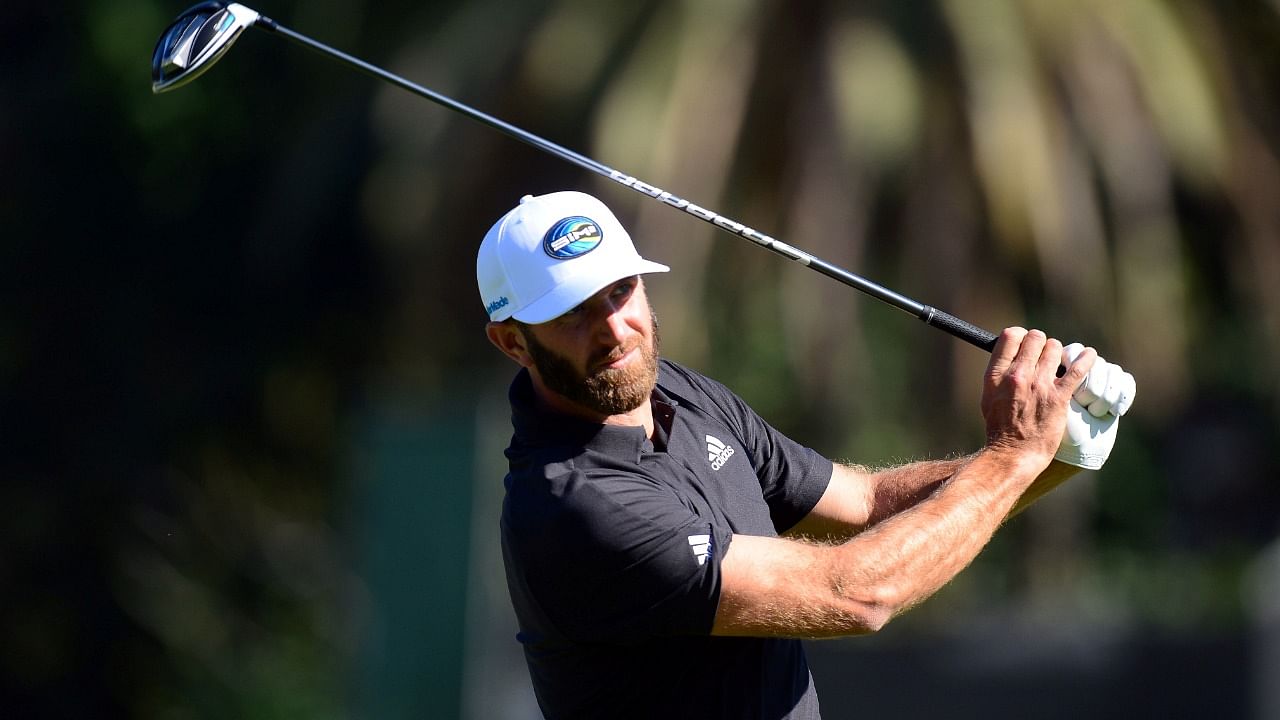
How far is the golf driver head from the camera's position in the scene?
185 inches

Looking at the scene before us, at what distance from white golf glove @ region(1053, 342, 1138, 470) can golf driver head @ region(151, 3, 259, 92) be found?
234 centimetres

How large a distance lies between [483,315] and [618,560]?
837 cm

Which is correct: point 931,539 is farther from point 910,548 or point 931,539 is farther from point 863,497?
point 863,497

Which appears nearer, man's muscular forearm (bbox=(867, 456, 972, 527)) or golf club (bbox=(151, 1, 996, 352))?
golf club (bbox=(151, 1, 996, 352))

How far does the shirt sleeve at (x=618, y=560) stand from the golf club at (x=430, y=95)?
2.89 ft

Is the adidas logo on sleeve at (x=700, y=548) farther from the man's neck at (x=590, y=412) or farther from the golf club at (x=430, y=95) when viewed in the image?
the golf club at (x=430, y=95)

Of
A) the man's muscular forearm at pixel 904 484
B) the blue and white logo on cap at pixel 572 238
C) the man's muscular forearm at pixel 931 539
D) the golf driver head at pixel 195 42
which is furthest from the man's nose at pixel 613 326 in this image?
the golf driver head at pixel 195 42

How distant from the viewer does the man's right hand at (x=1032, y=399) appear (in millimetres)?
4098

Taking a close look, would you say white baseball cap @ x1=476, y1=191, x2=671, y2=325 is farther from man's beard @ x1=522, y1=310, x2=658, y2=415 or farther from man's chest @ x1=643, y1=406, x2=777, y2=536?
man's chest @ x1=643, y1=406, x2=777, y2=536

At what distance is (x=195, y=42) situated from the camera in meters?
4.77

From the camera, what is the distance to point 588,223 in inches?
160

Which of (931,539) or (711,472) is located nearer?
(931,539)

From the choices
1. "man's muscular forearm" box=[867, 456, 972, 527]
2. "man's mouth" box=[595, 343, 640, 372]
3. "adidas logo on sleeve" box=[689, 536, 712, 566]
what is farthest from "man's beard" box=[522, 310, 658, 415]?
"man's muscular forearm" box=[867, 456, 972, 527]

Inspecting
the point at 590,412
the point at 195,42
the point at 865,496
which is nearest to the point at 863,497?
the point at 865,496
